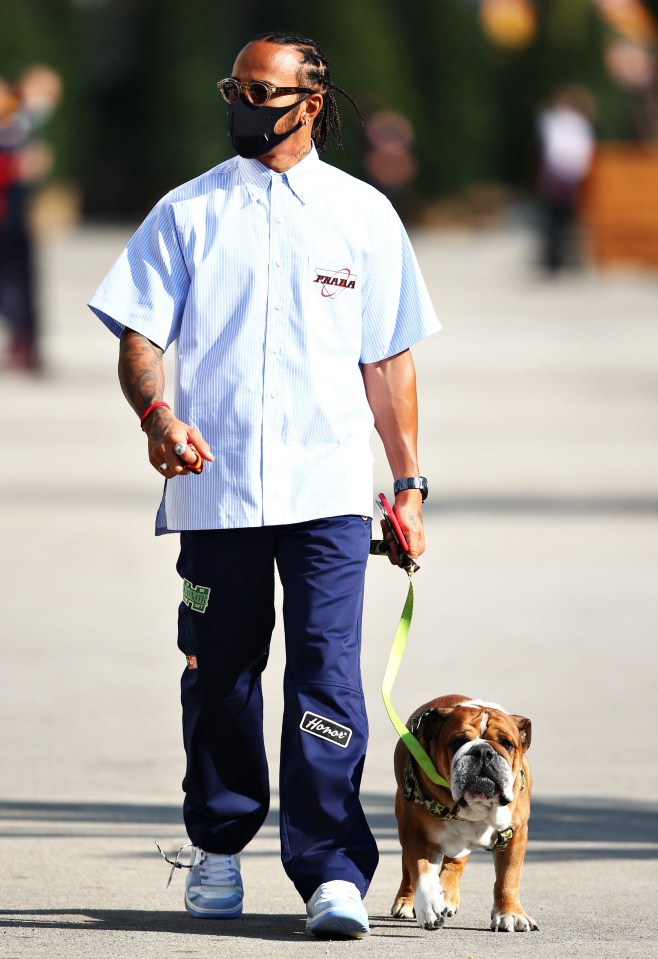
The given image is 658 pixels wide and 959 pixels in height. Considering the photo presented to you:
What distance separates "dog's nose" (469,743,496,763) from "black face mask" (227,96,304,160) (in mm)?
1332

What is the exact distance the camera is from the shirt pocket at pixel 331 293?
4.36 metres

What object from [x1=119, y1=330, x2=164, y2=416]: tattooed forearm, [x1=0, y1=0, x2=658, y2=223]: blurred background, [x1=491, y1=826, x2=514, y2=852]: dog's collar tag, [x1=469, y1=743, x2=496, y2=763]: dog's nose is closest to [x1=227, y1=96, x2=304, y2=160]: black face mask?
[x1=119, y1=330, x2=164, y2=416]: tattooed forearm

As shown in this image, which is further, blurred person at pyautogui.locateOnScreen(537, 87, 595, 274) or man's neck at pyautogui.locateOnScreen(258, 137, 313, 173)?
blurred person at pyautogui.locateOnScreen(537, 87, 595, 274)

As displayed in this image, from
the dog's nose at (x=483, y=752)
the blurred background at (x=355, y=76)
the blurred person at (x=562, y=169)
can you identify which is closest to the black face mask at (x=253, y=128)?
the dog's nose at (x=483, y=752)

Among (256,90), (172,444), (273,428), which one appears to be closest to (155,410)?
(172,444)

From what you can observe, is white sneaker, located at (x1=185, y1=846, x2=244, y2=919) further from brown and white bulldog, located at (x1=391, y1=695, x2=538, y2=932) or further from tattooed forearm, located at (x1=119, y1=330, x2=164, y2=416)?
tattooed forearm, located at (x1=119, y1=330, x2=164, y2=416)

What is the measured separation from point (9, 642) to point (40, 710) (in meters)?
1.12

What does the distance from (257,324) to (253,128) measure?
424 mm

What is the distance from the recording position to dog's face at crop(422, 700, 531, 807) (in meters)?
4.09

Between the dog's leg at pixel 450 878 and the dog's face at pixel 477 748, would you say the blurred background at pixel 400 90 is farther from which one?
the dog's face at pixel 477 748

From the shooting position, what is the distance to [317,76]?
14.7 ft

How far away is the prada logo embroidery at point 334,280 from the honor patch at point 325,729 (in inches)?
34.9

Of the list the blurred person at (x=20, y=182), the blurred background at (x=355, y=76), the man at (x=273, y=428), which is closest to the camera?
the man at (x=273, y=428)

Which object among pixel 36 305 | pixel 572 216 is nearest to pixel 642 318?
pixel 572 216
